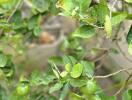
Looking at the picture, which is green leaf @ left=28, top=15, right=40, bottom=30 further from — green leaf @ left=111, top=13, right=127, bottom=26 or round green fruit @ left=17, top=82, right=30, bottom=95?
green leaf @ left=111, top=13, right=127, bottom=26

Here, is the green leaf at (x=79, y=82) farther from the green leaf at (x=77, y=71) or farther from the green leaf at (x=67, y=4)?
the green leaf at (x=67, y=4)

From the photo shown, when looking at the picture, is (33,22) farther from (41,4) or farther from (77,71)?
(77,71)

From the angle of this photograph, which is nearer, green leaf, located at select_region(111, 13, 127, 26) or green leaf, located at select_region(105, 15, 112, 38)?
green leaf, located at select_region(105, 15, 112, 38)

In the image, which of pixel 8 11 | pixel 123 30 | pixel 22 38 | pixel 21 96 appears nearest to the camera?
pixel 21 96

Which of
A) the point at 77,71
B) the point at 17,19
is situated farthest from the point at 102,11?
the point at 17,19

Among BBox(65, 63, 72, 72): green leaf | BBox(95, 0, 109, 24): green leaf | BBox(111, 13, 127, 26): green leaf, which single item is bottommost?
BBox(65, 63, 72, 72): green leaf

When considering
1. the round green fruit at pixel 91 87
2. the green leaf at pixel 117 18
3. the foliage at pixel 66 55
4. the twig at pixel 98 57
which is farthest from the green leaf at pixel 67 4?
the twig at pixel 98 57

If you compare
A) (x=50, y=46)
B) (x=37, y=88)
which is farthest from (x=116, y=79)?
(x=50, y=46)

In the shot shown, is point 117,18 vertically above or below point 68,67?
above

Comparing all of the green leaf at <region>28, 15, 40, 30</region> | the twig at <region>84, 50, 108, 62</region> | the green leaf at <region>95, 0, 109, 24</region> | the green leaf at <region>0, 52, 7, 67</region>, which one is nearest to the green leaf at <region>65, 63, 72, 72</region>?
the green leaf at <region>95, 0, 109, 24</region>

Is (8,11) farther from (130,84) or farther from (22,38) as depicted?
(130,84)

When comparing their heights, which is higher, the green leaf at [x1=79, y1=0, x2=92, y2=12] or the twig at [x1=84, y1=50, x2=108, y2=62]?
the green leaf at [x1=79, y1=0, x2=92, y2=12]
